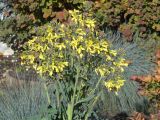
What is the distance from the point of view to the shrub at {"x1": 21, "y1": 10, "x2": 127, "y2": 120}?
424 cm

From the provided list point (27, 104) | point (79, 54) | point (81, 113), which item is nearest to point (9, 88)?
point (27, 104)

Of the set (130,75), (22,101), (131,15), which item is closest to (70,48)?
(22,101)

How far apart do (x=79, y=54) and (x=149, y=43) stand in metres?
3.82

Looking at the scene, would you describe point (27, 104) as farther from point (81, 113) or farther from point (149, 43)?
point (149, 43)

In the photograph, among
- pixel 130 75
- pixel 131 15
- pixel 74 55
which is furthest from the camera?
pixel 131 15

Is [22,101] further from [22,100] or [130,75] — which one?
[130,75]

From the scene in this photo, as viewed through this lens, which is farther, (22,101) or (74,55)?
(22,101)

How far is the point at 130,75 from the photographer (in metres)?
7.09

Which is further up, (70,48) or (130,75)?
(70,48)

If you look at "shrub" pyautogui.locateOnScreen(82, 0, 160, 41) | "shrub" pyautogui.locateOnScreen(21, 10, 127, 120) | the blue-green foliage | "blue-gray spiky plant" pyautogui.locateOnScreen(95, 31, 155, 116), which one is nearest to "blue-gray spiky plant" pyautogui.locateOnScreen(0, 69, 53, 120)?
the blue-green foliage

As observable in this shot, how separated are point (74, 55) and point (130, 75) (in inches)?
112

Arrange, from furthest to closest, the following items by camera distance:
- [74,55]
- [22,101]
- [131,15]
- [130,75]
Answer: [131,15]
[130,75]
[22,101]
[74,55]

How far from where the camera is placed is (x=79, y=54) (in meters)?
4.29

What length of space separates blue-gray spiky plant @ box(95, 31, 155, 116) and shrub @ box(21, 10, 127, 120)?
320 mm
